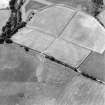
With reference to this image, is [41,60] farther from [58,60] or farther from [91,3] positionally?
[91,3]

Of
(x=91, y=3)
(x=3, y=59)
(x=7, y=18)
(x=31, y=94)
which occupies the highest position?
(x=91, y=3)

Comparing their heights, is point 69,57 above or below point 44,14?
below

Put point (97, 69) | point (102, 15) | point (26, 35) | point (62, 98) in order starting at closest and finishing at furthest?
point (62, 98) → point (97, 69) → point (26, 35) → point (102, 15)

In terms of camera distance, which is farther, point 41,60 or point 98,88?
point 41,60

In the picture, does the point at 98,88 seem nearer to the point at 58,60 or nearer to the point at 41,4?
the point at 58,60

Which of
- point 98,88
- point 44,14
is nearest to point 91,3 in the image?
point 44,14

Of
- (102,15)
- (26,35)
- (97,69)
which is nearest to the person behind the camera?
(97,69)

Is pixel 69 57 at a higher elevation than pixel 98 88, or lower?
higher

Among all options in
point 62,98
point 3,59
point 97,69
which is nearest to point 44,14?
point 3,59

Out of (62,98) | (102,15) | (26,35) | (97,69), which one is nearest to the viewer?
(62,98)
